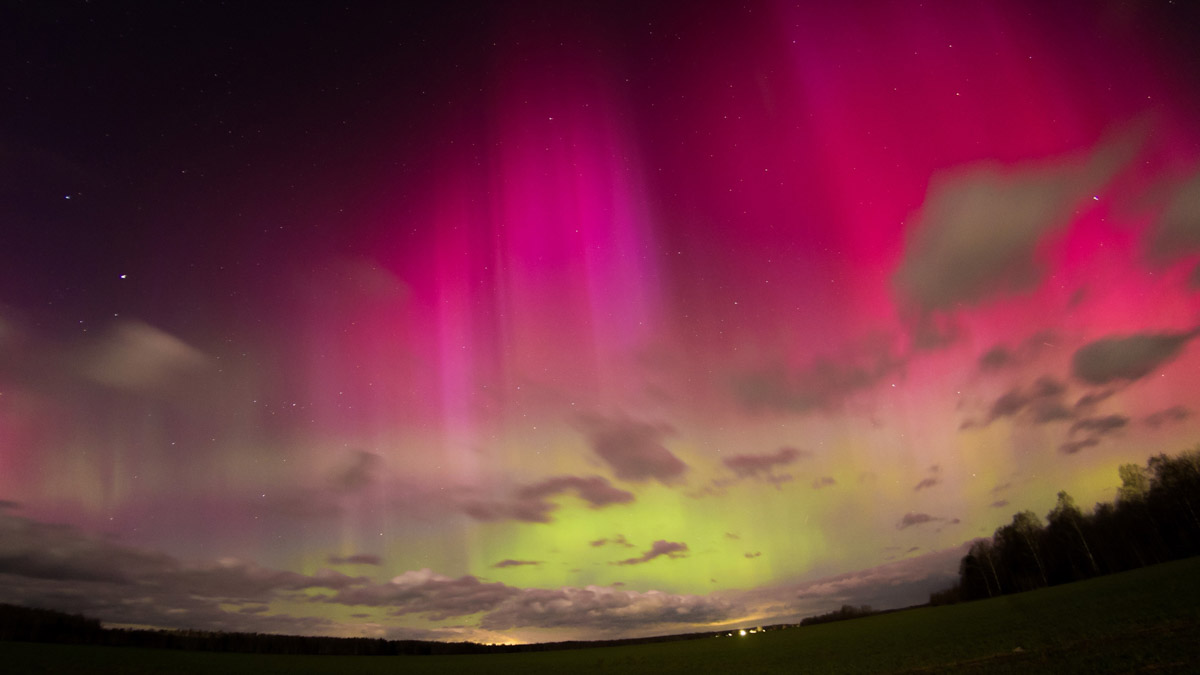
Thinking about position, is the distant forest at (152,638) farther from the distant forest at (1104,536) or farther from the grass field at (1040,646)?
the distant forest at (1104,536)

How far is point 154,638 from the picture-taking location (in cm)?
12788

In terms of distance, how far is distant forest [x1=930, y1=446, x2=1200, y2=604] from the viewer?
76.6 metres

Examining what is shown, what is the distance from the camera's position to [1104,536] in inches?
3386

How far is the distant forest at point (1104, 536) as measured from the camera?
76562mm

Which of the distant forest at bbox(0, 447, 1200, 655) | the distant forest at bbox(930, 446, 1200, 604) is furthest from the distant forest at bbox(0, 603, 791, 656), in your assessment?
the distant forest at bbox(930, 446, 1200, 604)

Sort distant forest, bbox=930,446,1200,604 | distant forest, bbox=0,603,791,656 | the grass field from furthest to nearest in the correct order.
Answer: distant forest, bbox=0,603,791,656 < distant forest, bbox=930,446,1200,604 < the grass field

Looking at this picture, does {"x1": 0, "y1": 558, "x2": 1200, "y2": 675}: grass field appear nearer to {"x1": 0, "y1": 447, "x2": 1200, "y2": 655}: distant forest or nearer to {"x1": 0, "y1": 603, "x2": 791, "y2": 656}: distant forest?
{"x1": 0, "y1": 447, "x2": 1200, "y2": 655}: distant forest

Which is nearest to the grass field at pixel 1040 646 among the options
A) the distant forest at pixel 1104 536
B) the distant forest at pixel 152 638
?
the distant forest at pixel 1104 536

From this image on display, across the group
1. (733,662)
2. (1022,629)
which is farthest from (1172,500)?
(733,662)

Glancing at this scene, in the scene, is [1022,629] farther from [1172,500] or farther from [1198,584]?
[1172,500]

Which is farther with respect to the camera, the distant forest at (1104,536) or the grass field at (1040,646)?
the distant forest at (1104,536)

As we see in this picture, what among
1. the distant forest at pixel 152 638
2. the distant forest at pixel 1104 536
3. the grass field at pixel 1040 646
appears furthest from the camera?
the distant forest at pixel 152 638

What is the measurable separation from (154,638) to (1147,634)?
178789 mm

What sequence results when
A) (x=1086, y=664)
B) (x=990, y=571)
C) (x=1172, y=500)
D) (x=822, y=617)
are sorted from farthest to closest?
(x=822, y=617), (x=990, y=571), (x=1172, y=500), (x=1086, y=664)
